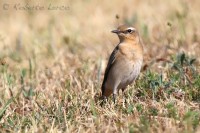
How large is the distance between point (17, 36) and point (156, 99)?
542 centimetres

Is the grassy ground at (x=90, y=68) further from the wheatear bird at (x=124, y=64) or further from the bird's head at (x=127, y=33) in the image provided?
the bird's head at (x=127, y=33)

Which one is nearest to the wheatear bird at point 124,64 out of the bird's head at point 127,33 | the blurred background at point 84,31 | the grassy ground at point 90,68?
the bird's head at point 127,33

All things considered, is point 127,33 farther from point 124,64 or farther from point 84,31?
point 84,31

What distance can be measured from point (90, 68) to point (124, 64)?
4.39 feet

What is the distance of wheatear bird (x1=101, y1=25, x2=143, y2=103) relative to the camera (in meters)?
8.23

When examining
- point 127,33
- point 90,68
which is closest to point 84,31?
point 90,68

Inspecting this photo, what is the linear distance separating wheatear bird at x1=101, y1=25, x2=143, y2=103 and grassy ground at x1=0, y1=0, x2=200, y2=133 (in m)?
0.16

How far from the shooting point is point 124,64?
8.32 m

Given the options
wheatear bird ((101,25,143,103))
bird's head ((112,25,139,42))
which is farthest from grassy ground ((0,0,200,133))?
bird's head ((112,25,139,42))

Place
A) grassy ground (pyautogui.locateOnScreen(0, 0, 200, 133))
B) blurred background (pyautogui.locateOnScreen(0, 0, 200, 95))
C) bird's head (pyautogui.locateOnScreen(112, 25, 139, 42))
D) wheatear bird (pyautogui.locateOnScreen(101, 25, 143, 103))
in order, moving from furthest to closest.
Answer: blurred background (pyautogui.locateOnScreen(0, 0, 200, 95)) < bird's head (pyautogui.locateOnScreen(112, 25, 139, 42)) < wheatear bird (pyautogui.locateOnScreen(101, 25, 143, 103)) < grassy ground (pyautogui.locateOnScreen(0, 0, 200, 133))

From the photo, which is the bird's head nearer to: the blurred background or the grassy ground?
the blurred background

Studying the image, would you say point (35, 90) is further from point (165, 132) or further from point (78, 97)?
point (165, 132)

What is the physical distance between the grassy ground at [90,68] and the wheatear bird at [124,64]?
0.16 meters

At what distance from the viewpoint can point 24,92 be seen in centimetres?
839
